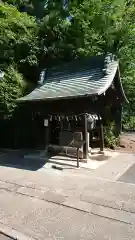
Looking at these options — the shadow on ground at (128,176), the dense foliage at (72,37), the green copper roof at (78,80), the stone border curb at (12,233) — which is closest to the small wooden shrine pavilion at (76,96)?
the green copper roof at (78,80)

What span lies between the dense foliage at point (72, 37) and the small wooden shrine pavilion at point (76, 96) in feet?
10.2

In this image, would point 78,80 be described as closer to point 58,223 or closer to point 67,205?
point 67,205

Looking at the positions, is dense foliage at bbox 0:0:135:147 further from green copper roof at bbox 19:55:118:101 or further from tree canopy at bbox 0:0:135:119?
green copper roof at bbox 19:55:118:101

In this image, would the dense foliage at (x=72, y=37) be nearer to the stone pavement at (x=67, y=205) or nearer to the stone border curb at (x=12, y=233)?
the stone pavement at (x=67, y=205)

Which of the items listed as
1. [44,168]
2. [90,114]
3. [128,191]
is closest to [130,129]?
[90,114]

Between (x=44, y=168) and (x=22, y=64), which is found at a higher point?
(x=22, y=64)

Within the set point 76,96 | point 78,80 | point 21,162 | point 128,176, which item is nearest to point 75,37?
point 78,80

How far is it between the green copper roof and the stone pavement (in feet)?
10.1

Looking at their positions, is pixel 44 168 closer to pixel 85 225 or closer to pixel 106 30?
pixel 85 225

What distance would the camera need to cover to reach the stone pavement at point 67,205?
4.04 metres

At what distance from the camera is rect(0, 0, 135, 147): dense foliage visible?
1432cm

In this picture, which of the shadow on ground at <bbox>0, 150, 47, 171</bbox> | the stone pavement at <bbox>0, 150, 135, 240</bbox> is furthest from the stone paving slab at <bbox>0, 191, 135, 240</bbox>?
the shadow on ground at <bbox>0, 150, 47, 171</bbox>

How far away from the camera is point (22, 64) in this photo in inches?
561

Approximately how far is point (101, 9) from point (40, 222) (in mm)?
15831
